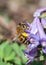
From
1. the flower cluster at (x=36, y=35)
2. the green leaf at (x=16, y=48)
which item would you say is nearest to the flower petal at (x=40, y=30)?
the flower cluster at (x=36, y=35)

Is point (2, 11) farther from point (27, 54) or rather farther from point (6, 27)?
point (27, 54)

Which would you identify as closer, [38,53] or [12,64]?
[38,53]

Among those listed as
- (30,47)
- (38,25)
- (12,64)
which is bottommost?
(12,64)

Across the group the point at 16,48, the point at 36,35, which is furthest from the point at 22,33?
the point at 16,48

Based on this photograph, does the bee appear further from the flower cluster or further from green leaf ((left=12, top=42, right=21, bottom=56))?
green leaf ((left=12, top=42, right=21, bottom=56))

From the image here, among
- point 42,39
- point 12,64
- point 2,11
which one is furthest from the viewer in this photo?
point 2,11

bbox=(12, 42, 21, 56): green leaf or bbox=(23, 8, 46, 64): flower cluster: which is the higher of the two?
bbox=(23, 8, 46, 64): flower cluster

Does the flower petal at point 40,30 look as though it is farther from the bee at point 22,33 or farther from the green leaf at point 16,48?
the green leaf at point 16,48

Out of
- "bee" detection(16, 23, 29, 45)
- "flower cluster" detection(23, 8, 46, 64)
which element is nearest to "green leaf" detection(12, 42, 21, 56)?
"bee" detection(16, 23, 29, 45)

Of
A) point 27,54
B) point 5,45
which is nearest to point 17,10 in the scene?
point 5,45

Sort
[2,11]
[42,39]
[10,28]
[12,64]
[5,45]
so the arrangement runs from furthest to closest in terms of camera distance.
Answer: [2,11] < [10,28] < [5,45] < [12,64] < [42,39]

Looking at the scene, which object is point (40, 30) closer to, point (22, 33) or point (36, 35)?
point (36, 35)
